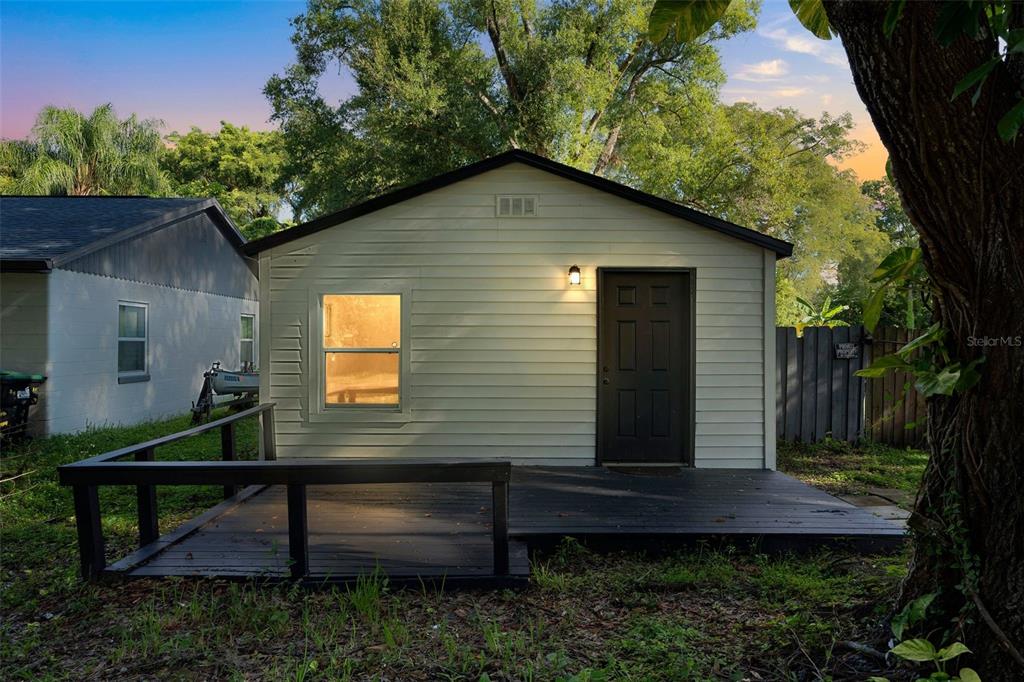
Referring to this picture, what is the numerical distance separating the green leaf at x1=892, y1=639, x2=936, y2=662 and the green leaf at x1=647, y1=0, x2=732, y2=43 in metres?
2.36

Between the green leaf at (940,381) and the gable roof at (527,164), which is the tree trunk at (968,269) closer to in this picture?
the green leaf at (940,381)

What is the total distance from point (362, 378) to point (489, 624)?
415 centimetres

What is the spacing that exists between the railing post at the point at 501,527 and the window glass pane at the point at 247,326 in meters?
13.3

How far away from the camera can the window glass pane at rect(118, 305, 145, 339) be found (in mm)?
10820

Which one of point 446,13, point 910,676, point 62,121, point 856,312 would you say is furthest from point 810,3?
point 62,121

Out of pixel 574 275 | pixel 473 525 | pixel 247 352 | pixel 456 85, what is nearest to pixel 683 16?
pixel 473 525

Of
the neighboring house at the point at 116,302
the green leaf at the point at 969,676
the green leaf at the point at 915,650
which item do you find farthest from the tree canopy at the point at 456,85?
the green leaf at the point at 969,676

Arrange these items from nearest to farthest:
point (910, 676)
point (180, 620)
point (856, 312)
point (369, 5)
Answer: point (910, 676)
point (180, 620)
point (856, 312)
point (369, 5)

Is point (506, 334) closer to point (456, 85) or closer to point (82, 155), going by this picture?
point (456, 85)

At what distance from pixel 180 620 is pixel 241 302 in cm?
1317

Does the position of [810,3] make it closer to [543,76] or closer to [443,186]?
[443,186]

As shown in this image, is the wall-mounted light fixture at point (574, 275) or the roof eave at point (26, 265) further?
the roof eave at point (26, 265)

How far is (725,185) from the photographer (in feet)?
55.8

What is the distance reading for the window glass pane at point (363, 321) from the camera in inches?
276
